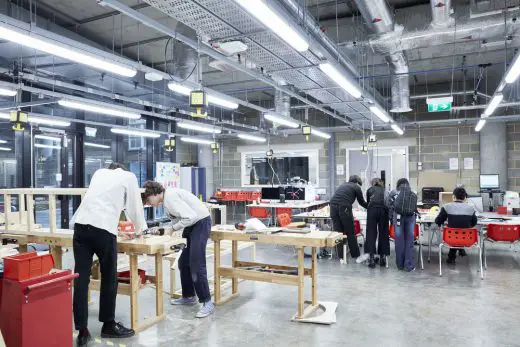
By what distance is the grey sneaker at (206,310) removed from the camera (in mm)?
3875

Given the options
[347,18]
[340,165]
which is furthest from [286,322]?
[340,165]

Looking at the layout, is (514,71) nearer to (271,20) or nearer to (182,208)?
(271,20)

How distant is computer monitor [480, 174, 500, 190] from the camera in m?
9.48

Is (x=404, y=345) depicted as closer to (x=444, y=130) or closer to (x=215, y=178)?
(x=444, y=130)

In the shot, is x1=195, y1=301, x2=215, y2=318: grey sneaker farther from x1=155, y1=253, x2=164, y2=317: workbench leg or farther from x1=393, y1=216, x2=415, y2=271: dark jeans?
x1=393, y1=216, x2=415, y2=271: dark jeans

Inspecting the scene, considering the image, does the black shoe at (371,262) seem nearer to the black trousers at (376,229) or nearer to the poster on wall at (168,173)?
the black trousers at (376,229)

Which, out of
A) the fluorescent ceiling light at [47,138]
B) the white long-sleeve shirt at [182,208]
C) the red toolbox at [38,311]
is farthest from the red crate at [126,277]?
the fluorescent ceiling light at [47,138]

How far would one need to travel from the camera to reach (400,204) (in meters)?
5.60

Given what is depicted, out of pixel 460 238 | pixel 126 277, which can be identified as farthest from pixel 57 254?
pixel 460 238

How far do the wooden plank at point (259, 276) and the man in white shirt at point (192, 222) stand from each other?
37cm

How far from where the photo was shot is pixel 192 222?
3789 millimetres

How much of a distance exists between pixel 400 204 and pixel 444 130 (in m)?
6.12

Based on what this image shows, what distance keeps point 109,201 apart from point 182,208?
71 cm

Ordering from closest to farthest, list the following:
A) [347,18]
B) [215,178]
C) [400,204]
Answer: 1. [400,204]
2. [347,18]
3. [215,178]
